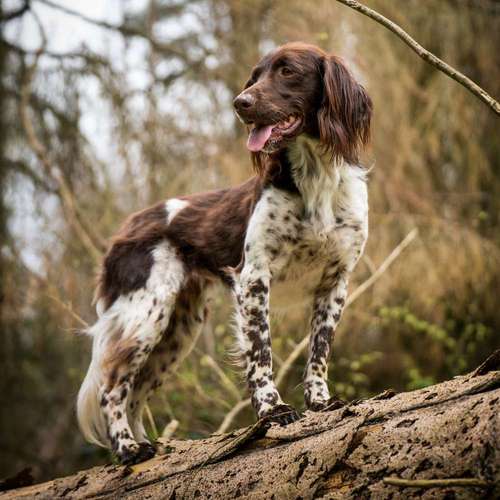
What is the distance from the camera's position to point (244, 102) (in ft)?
11.4

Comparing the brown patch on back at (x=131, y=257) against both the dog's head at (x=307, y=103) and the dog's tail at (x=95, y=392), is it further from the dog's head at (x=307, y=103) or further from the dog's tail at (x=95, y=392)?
the dog's head at (x=307, y=103)

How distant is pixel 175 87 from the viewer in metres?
7.14

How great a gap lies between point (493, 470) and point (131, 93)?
5.66 m

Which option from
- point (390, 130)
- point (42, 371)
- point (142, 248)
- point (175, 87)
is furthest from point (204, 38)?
point (42, 371)

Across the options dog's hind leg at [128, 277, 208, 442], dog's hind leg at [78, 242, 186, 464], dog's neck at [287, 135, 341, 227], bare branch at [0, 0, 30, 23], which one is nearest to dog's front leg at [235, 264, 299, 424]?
dog's neck at [287, 135, 341, 227]

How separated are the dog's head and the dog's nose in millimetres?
51

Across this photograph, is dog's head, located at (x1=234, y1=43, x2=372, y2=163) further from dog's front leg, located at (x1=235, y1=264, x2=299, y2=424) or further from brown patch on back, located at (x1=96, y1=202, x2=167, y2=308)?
brown patch on back, located at (x1=96, y1=202, x2=167, y2=308)

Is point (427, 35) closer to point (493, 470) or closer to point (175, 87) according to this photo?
point (175, 87)

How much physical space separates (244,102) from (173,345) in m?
1.62

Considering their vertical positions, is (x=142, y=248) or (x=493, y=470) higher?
(x=142, y=248)

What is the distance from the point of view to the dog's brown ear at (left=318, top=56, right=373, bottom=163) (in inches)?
144

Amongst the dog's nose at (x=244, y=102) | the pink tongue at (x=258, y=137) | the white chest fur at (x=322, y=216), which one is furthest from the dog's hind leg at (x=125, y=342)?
the dog's nose at (x=244, y=102)

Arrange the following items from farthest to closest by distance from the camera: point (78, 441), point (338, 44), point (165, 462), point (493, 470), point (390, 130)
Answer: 1. point (78, 441)
2. point (390, 130)
3. point (338, 44)
4. point (165, 462)
5. point (493, 470)

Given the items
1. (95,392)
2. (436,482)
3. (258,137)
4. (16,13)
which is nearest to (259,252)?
(258,137)
